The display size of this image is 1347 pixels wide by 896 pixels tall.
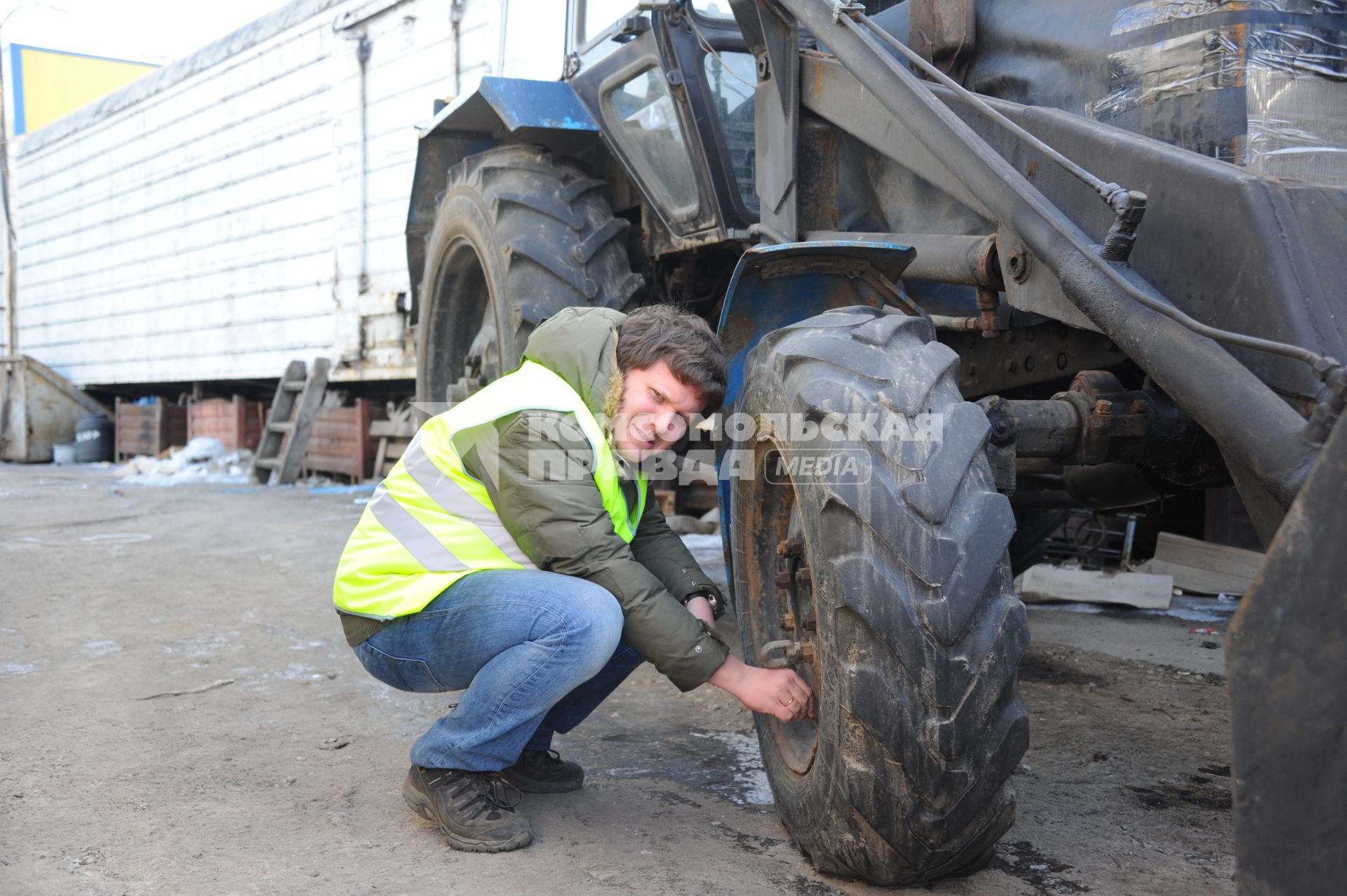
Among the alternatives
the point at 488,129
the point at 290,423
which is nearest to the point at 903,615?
the point at 488,129

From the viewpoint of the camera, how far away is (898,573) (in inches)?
66.3

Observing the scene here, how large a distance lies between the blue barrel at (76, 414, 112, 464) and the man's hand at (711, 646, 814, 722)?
42.3 ft

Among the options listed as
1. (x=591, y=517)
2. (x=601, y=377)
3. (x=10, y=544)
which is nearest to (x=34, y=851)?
(x=591, y=517)

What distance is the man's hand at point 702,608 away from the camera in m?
2.35

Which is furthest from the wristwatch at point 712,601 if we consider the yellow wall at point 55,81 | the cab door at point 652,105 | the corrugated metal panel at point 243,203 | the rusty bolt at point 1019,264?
the yellow wall at point 55,81

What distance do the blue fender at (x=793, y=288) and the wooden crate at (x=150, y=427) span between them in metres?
10.9

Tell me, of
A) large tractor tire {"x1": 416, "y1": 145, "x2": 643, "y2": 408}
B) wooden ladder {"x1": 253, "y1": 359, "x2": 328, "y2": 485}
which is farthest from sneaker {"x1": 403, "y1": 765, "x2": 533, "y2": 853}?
wooden ladder {"x1": 253, "y1": 359, "x2": 328, "y2": 485}

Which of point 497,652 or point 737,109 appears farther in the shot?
point 737,109

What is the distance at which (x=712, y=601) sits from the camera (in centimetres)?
241

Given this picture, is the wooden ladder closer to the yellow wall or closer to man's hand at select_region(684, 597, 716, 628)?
the yellow wall

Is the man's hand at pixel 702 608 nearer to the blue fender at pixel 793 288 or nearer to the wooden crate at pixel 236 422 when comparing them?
the blue fender at pixel 793 288

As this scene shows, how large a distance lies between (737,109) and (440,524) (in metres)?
1.86

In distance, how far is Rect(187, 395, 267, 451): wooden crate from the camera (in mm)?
10945

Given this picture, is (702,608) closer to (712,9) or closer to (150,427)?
(712,9)
